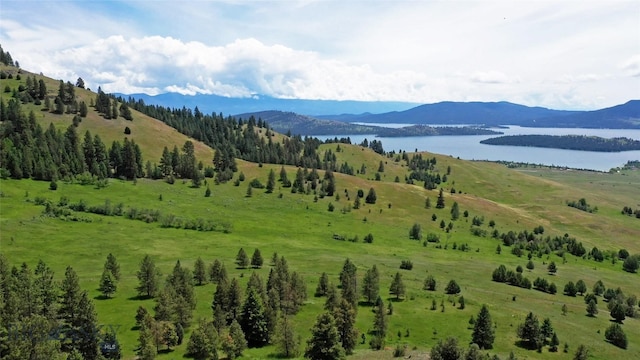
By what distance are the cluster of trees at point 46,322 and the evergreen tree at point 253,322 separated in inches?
617

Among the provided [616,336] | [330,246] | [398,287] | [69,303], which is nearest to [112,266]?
[69,303]

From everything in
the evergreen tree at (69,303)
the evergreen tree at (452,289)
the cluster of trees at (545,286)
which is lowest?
the cluster of trees at (545,286)

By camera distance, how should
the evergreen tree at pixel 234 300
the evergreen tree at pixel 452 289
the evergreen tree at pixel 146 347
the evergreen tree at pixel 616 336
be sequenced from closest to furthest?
the evergreen tree at pixel 146 347 < the evergreen tree at pixel 234 300 < the evergreen tree at pixel 616 336 < the evergreen tree at pixel 452 289

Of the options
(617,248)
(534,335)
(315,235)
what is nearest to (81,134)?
(315,235)

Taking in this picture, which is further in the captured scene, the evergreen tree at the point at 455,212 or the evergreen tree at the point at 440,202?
the evergreen tree at the point at 440,202

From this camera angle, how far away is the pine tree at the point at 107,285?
67.6 m

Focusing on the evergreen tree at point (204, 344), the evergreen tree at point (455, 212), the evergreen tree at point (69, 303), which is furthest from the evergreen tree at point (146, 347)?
the evergreen tree at point (455, 212)

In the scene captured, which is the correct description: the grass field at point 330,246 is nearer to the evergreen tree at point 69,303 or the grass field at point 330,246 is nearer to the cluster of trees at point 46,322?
the cluster of trees at point 46,322

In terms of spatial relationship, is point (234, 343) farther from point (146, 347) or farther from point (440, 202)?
point (440, 202)

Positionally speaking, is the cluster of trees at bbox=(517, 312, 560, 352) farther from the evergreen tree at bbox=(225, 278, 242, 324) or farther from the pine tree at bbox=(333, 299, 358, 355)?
the evergreen tree at bbox=(225, 278, 242, 324)

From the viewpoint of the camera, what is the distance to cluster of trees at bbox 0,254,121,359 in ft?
133

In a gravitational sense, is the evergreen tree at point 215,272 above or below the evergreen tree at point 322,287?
above

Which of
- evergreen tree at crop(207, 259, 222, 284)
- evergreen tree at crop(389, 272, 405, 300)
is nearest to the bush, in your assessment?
evergreen tree at crop(389, 272, 405, 300)

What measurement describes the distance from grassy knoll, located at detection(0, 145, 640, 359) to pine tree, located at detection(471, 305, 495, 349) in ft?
5.64
